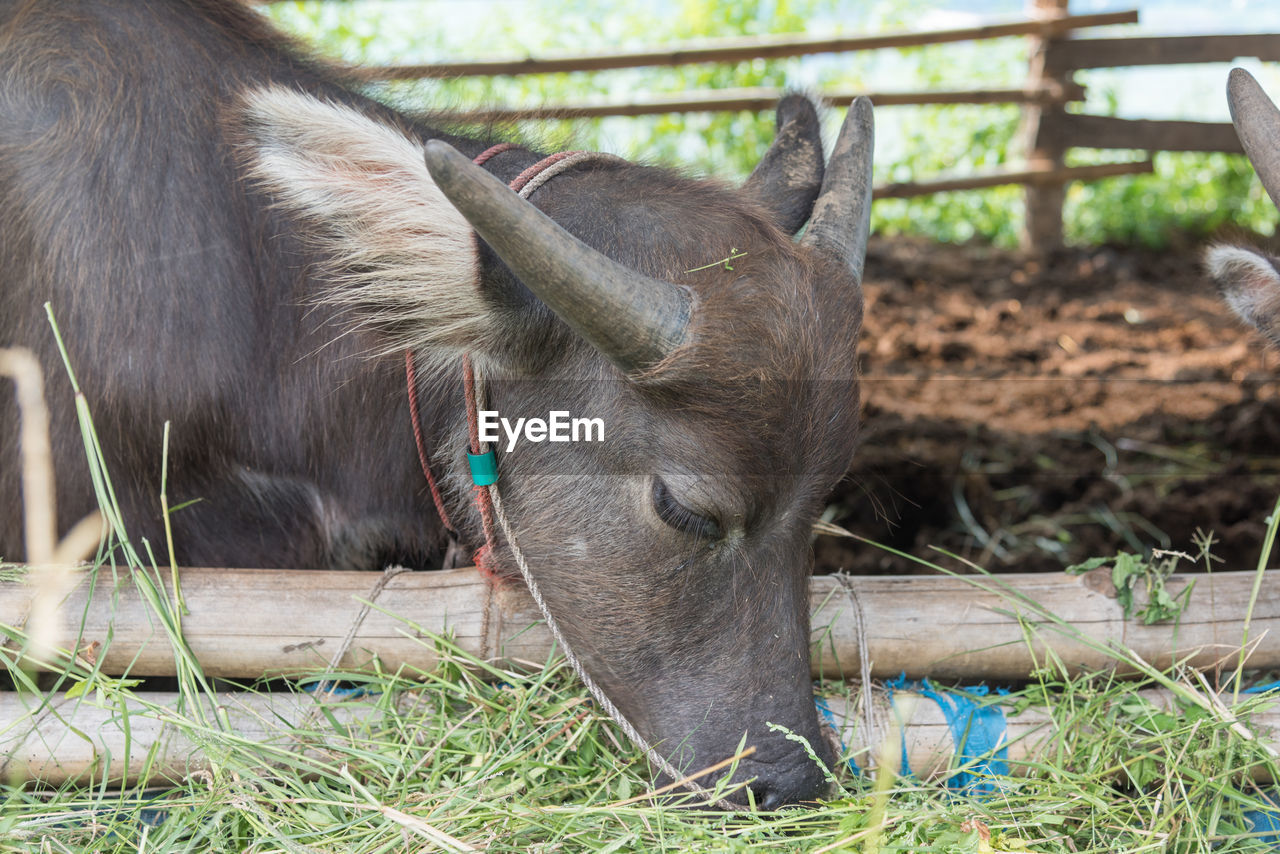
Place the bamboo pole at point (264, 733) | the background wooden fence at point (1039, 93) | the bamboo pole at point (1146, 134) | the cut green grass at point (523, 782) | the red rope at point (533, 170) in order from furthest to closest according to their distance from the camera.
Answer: the bamboo pole at point (1146, 134), the background wooden fence at point (1039, 93), the red rope at point (533, 170), the bamboo pole at point (264, 733), the cut green grass at point (523, 782)

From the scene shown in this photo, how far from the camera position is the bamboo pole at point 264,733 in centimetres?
245

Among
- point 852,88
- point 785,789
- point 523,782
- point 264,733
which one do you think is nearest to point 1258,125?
point 785,789

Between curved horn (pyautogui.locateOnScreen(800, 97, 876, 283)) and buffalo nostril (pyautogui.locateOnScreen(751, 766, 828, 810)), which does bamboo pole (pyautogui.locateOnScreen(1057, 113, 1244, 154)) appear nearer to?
curved horn (pyautogui.locateOnScreen(800, 97, 876, 283))

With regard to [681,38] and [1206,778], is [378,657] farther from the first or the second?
[681,38]

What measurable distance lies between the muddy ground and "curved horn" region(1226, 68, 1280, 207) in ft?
3.78

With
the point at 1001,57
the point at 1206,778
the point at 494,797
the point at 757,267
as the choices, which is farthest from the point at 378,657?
the point at 1001,57

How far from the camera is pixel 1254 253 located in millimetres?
3078

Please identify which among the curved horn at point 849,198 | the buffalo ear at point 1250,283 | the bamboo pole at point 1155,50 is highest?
the bamboo pole at point 1155,50

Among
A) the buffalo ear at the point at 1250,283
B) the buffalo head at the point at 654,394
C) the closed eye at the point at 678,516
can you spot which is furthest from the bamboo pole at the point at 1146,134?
the closed eye at the point at 678,516

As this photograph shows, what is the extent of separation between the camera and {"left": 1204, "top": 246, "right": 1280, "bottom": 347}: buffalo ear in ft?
10.0

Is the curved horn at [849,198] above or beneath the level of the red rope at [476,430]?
above

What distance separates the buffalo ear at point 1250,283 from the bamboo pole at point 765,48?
19.2ft

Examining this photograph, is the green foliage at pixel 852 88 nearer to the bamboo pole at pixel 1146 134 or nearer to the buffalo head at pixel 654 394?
the bamboo pole at pixel 1146 134

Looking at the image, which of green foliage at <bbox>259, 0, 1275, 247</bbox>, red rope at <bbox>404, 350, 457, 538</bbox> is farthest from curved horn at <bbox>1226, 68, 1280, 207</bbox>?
green foliage at <bbox>259, 0, 1275, 247</bbox>
